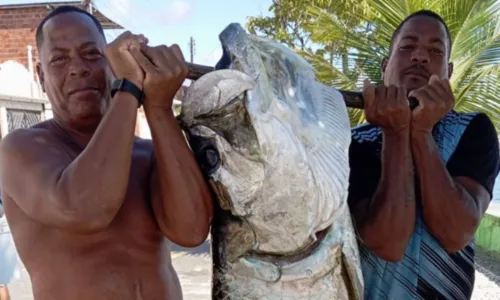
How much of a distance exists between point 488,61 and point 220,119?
25.1 ft

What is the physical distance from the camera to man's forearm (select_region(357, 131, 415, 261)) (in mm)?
1763

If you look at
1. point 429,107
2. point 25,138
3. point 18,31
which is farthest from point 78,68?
point 18,31

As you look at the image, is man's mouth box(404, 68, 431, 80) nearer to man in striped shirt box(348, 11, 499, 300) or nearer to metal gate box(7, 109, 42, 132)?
man in striped shirt box(348, 11, 499, 300)

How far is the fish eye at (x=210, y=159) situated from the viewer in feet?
4.89

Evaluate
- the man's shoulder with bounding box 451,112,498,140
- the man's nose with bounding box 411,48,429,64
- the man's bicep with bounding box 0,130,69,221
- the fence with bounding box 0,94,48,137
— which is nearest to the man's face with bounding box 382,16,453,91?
the man's nose with bounding box 411,48,429,64

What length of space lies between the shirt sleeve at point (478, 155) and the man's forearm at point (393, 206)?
33 centimetres

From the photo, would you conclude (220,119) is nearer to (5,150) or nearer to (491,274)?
(5,150)

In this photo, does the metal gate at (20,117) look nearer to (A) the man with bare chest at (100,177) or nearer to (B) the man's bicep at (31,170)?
(A) the man with bare chest at (100,177)

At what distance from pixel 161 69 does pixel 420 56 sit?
1.01 m

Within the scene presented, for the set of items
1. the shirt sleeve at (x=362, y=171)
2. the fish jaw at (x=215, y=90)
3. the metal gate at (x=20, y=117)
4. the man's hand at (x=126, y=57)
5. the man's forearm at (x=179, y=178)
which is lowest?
the metal gate at (x=20, y=117)


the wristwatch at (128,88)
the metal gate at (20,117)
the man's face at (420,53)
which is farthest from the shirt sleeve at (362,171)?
the metal gate at (20,117)

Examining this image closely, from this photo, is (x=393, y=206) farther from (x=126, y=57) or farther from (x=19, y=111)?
(x=19, y=111)

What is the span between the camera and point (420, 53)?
2061mm

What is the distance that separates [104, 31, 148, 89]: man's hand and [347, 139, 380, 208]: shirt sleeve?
2.82 feet
